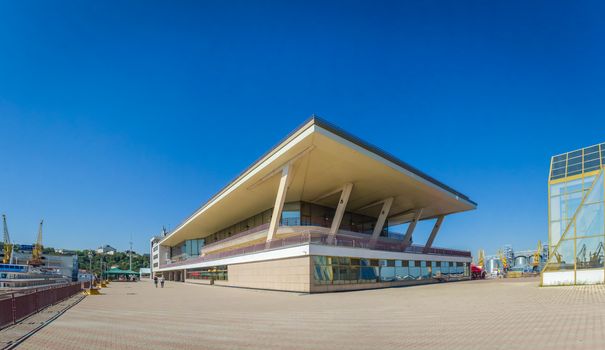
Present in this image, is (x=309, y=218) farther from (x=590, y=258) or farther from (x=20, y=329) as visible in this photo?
(x=20, y=329)

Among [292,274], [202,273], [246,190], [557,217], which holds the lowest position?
[202,273]

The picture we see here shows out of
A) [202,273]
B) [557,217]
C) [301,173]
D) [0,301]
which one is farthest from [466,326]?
[202,273]

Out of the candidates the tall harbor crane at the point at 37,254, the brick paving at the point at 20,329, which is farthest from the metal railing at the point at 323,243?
the tall harbor crane at the point at 37,254

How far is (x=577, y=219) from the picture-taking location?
929 inches

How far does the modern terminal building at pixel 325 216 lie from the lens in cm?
2750

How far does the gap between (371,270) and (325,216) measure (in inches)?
557

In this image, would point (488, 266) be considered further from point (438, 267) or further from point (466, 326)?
point (466, 326)

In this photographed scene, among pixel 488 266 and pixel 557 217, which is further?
pixel 488 266

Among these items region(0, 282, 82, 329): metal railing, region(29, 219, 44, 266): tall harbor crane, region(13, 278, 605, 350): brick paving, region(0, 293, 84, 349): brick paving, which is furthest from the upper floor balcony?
region(29, 219, 44, 266): tall harbor crane

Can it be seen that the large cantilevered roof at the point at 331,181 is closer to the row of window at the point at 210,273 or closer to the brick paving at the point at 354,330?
the row of window at the point at 210,273

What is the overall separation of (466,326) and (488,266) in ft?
442

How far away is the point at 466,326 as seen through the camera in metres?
10.2

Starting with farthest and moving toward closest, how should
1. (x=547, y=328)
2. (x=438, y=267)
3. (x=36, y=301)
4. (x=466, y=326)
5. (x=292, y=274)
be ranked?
1. (x=438, y=267)
2. (x=292, y=274)
3. (x=36, y=301)
4. (x=466, y=326)
5. (x=547, y=328)

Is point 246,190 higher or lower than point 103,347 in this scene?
higher
